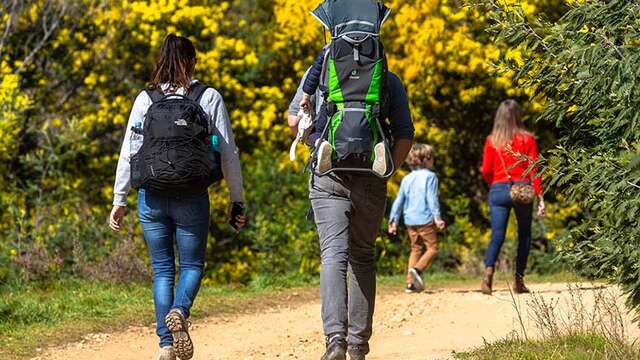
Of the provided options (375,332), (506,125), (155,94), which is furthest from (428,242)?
(155,94)

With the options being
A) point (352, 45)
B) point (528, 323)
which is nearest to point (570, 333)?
point (528, 323)

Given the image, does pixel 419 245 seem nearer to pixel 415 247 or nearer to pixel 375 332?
pixel 415 247

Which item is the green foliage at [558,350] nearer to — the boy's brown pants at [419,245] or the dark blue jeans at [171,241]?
the dark blue jeans at [171,241]

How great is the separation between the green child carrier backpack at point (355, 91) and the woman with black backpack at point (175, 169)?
0.71 m

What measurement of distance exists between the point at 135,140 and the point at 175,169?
33 centimetres

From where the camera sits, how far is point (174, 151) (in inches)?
249

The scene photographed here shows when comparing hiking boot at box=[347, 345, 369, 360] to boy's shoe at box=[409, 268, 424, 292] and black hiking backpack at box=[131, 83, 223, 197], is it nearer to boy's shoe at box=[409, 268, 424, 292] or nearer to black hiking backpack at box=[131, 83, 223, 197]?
black hiking backpack at box=[131, 83, 223, 197]

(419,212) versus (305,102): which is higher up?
(305,102)

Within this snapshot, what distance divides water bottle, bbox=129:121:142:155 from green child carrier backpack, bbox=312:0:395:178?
102 centimetres

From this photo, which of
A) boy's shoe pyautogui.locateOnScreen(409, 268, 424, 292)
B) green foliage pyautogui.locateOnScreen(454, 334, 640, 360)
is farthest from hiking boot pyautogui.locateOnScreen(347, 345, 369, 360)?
boy's shoe pyautogui.locateOnScreen(409, 268, 424, 292)

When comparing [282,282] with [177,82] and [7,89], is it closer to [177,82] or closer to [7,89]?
[7,89]

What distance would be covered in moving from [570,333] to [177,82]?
2.69 meters

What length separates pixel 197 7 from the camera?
57.4 ft

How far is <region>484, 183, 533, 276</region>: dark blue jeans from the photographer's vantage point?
35.0ft
